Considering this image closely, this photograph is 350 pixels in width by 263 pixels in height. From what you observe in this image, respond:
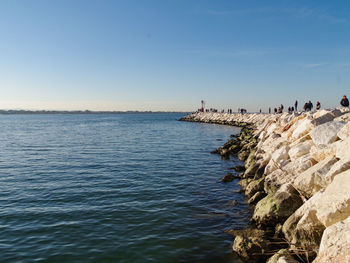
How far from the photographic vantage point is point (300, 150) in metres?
11.5

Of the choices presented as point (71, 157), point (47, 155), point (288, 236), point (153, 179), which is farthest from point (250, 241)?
point (47, 155)

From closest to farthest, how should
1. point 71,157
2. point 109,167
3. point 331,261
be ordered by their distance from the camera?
point 331,261, point 109,167, point 71,157

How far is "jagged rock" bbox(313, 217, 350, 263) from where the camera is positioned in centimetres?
466

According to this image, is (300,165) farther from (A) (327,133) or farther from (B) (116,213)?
(B) (116,213)

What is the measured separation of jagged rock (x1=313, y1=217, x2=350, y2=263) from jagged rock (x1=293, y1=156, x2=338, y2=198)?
8.44 ft

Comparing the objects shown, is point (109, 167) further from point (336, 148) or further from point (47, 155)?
point (336, 148)

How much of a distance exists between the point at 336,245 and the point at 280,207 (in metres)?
A: 3.53

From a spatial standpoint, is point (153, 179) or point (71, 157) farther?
point (71, 157)

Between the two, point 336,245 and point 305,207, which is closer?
point 336,245

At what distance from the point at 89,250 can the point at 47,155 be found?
17.9 meters

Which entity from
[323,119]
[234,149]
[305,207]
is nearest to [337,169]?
[305,207]

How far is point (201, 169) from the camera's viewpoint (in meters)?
18.6

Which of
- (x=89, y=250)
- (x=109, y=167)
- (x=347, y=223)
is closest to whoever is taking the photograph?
(x=347, y=223)

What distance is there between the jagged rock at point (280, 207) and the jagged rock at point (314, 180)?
0.39 metres
